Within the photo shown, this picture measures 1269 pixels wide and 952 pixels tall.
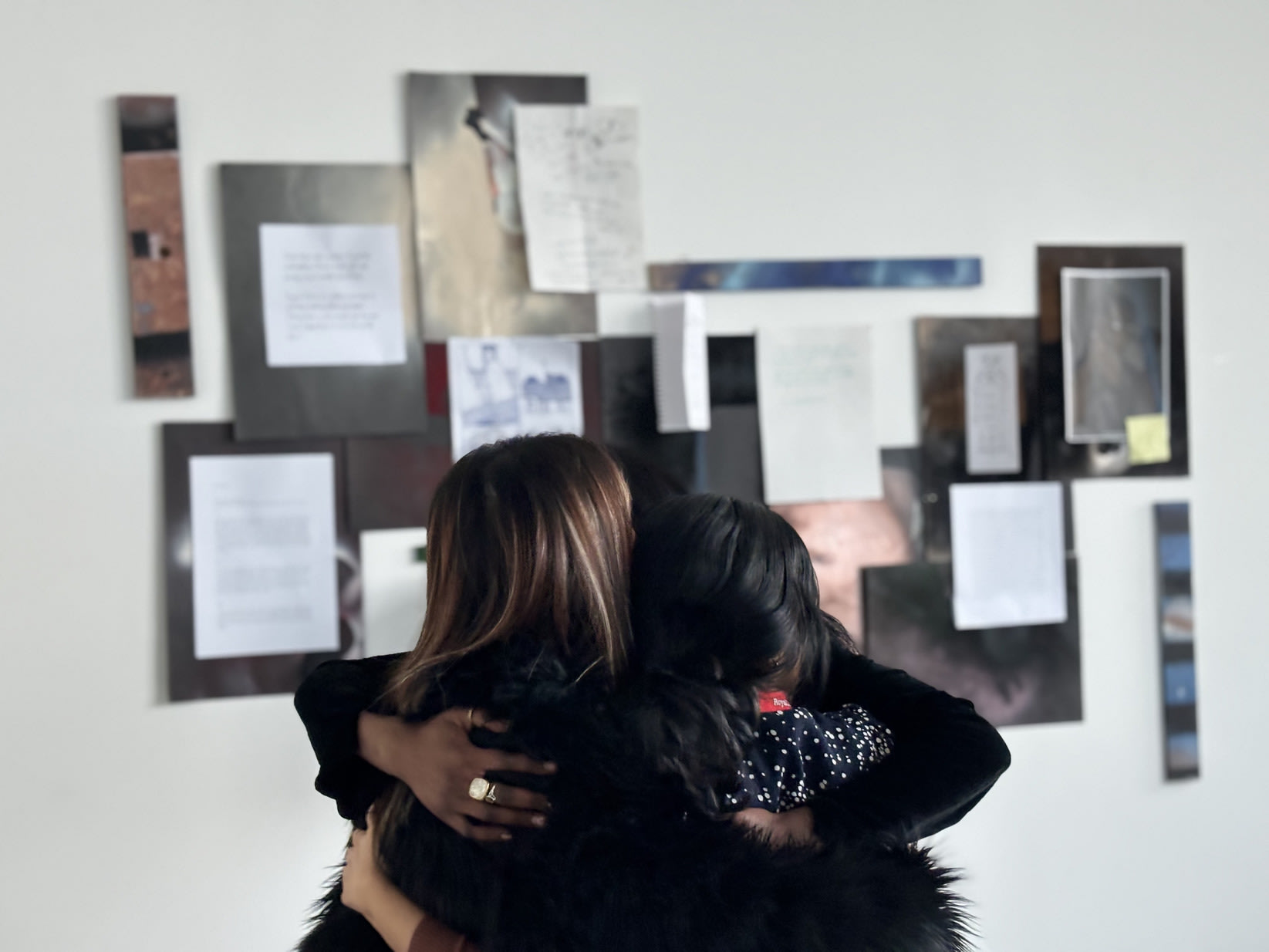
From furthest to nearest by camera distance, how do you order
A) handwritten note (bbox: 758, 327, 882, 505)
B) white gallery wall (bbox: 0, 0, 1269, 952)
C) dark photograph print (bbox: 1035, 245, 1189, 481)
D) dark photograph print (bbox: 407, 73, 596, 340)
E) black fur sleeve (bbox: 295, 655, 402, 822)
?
dark photograph print (bbox: 1035, 245, 1189, 481), handwritten note (bbox: 758, 327, 882, 505), dark photograph print (bbox: 407, 73, 596, 340), white gallery wall (bbox: 0, 0, 1269, 952), black fur sleeve (bbox: 295, 655, 402, 822)

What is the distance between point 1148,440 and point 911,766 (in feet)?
4.36

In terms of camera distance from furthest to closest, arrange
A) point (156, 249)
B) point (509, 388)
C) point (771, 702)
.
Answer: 1. point (509, 388)
2. point (156, 249)
3. point (771, 702)

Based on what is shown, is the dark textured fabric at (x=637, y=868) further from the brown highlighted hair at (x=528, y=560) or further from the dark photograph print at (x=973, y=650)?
the dark photograph print at (x=973, y=650)

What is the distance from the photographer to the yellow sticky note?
1993 millimetres

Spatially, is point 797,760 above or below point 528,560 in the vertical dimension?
below

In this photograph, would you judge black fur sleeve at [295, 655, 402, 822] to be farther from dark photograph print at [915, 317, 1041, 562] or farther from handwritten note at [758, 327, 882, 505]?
dark photograph print at [915, 317, 1041, 562]

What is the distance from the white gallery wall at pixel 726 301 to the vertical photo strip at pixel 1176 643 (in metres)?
0.03

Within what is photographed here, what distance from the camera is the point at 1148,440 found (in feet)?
6.56

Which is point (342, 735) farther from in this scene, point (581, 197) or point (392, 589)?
point (581, 197)

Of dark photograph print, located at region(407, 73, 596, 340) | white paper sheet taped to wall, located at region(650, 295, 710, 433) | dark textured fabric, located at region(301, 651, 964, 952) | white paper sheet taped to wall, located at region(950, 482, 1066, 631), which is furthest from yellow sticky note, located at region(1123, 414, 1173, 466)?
dark textured fabric, located at region(301, 651, 964, 952)

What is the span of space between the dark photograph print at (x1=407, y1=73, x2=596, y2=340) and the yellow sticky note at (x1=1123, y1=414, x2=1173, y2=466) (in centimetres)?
108

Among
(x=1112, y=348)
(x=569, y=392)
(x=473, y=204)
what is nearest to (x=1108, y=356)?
(x=1112, y=348)

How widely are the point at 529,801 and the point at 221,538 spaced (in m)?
1.04

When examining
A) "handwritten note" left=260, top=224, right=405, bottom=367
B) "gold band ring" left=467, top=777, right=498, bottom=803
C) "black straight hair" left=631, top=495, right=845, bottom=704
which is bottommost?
"gold band ring" left=467, top=777, right=498, bottom=803
